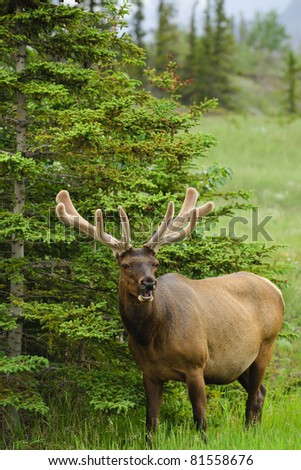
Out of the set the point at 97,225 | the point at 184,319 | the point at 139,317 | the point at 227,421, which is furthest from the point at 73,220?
the point at 227,421

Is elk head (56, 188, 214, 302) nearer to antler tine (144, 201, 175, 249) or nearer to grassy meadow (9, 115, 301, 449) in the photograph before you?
antler tine (144, 201, 175, 249)

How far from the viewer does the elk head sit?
5852 millimetres

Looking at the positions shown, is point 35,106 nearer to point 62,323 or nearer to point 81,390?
point 62,323

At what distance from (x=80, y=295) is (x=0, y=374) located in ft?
3.53

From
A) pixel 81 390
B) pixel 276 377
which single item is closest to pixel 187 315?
pixel 81 390

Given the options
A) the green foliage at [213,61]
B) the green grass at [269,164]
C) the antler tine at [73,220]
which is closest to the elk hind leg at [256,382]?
the antler tine at [73,220]

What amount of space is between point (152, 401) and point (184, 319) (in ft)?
2.59

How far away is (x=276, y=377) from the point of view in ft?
32.4

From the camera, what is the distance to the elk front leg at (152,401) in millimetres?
6480

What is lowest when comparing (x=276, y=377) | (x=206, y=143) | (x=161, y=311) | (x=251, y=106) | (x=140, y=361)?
(x=276, y=377)

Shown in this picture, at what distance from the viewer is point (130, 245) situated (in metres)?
6.14

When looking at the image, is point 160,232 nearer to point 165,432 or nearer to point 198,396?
point 198,396

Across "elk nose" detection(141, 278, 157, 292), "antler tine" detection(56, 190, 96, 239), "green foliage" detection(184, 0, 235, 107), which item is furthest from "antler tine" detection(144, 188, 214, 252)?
"green foliage" detection(184, 0, 235, 107)

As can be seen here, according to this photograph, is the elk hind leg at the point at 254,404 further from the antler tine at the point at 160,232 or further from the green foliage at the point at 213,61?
the green foliage at the point at 213,61
